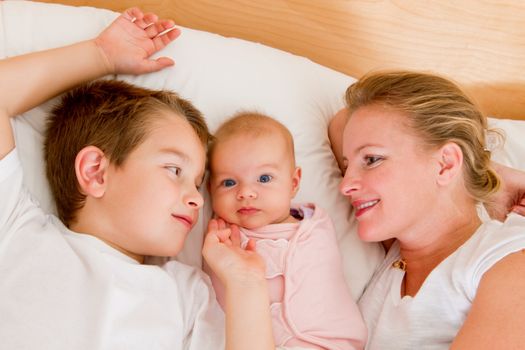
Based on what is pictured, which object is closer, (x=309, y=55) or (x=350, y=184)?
(x=350, y=184)

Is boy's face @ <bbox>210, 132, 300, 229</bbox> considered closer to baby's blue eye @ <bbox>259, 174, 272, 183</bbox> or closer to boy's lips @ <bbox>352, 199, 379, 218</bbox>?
baby's blue eye @ <bbox>259, 174, 272, 183</bbox>

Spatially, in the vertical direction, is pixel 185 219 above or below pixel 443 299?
above

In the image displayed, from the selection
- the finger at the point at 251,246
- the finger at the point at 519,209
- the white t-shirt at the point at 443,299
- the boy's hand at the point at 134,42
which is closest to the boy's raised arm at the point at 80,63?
the boy's hand at the point at 134,42

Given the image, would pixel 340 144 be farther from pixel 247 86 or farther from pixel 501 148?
pixel 501 148

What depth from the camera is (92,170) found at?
1.18 m

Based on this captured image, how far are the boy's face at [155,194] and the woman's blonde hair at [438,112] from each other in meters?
0.44

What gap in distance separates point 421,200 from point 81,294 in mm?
732

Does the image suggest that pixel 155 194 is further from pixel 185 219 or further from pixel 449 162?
pixel 449 162

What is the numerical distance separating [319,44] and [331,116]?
0.98ft

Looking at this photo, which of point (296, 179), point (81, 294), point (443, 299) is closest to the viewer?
point (81, 294)

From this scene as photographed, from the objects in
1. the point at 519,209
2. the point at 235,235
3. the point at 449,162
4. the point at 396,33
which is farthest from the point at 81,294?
the point at 396,33

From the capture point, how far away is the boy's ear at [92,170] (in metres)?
1.17

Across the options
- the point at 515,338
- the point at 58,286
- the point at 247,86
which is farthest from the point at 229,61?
the point at 515,338

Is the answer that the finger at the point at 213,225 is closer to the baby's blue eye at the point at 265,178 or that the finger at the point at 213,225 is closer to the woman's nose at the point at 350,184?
the baby's blue eye at the point at 265,178
